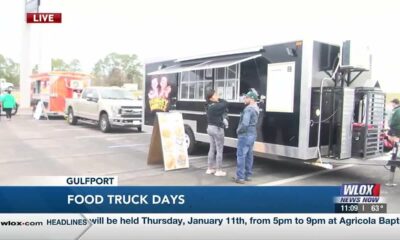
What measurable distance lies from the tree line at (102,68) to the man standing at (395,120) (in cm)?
180

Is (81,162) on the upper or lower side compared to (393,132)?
lower

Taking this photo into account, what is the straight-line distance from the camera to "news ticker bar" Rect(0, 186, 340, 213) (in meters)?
2.36

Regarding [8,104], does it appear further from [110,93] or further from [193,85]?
[193,85]

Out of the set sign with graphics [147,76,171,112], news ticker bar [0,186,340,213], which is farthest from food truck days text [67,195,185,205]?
sign with graphics [147,76,171,112]

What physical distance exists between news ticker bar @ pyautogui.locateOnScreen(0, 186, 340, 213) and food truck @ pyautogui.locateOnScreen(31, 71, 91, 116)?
2.42 ft

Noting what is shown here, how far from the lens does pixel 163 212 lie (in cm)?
242

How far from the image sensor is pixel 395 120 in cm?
325

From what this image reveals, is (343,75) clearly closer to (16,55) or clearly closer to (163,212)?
(163,212)

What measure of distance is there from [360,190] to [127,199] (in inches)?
56.4

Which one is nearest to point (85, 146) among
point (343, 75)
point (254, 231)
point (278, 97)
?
point (254, 231)

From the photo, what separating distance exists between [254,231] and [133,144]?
69.5 inches

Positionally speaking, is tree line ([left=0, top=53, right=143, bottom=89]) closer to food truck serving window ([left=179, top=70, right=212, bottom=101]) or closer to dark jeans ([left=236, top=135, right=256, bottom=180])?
dark jeans ([left=236, top=135, right=256, bottom=180])

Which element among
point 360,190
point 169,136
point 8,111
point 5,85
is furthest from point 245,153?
point 5,85

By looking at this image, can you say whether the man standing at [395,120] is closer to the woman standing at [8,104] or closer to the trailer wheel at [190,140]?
the woman standing at [8,104]
